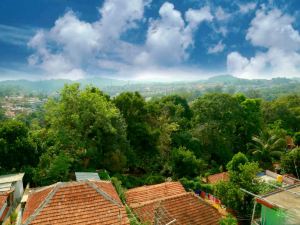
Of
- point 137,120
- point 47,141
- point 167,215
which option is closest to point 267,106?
point 137,120

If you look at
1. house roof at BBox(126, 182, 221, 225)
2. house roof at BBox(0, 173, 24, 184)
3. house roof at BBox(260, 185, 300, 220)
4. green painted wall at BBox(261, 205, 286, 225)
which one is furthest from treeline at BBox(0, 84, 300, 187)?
green painted wall at BBox(261, 205, 286, 225)

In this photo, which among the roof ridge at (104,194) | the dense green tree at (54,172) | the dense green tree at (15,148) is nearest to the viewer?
the roof ridge at (104,194)

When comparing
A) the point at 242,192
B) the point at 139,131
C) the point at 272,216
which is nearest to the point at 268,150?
the point at 139,131

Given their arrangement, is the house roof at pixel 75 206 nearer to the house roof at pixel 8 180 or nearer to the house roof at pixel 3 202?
the house roof at pixel 3 202

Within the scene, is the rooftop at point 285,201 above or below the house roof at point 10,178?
above

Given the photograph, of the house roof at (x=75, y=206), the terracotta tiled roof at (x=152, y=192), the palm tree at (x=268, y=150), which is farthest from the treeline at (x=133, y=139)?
the house roof at (x=75, y=206)

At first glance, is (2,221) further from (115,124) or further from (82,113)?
(115,124)

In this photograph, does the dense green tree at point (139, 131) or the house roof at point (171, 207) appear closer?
the house roof at point (171, 207)
